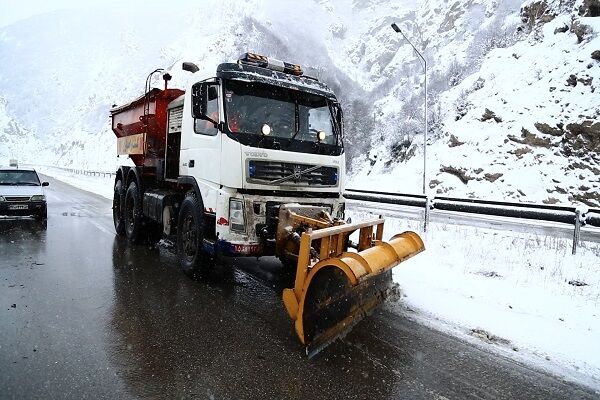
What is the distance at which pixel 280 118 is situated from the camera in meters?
5.58

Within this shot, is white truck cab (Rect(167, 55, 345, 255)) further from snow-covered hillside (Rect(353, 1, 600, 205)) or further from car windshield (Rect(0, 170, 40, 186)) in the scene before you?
snow-covered hillside (Rect(353, 1, 600, 205))

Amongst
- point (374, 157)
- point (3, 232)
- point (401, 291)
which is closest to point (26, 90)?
point (374, 157)

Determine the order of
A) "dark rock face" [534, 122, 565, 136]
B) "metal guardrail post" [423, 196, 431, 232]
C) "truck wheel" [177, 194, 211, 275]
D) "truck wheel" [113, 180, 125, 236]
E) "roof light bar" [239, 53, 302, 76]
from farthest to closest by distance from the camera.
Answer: "dark rock face" [534, 122, 565, 136], "metal guardrail post" [423, 196, 431, 232], "truck wheel" [113, 180, 125, 236], "roof light bar" [239, 53, 302, 76], "truck wheel" [177, 194, 211, 275]

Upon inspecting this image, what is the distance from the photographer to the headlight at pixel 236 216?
5.13m

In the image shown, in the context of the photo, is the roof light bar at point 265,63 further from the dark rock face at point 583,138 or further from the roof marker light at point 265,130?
the dark rock face at point 583,138

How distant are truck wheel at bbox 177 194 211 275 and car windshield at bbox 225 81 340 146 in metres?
1.35

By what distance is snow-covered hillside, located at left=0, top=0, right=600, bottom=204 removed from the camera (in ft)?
60.2

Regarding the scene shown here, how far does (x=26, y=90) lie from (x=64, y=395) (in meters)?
150

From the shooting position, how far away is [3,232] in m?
9.03

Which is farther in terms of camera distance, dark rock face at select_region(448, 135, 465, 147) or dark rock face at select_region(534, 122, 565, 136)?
dark rock face at select_region(448, 135, 465, 147)

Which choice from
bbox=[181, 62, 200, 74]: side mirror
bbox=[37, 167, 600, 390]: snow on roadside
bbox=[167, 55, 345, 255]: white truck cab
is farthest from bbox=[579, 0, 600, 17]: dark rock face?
bbox=[181, 62, 200, 74]: side mirror

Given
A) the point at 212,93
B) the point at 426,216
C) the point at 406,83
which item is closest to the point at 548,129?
the point at 426,216

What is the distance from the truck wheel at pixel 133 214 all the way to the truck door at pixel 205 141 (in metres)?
2.51

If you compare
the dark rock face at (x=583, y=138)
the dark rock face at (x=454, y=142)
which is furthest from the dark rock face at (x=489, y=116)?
the dark rock face at (x=583, y=138)
